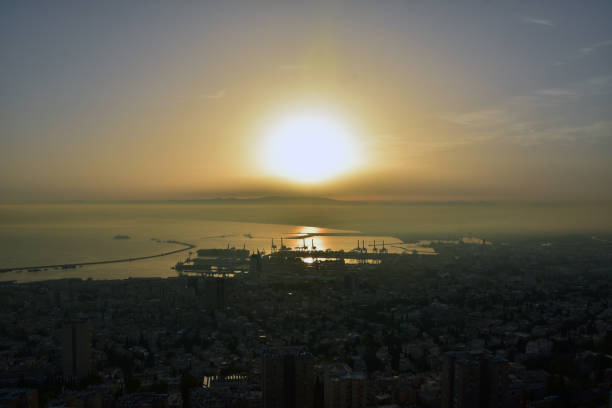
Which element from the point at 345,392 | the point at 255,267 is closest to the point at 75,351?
the point at 345,392

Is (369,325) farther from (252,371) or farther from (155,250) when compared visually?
(155,250)

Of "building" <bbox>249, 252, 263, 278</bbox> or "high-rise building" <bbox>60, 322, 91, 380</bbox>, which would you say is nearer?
"high-rise building" <bbox>60, 322, 91, 380</bbox>

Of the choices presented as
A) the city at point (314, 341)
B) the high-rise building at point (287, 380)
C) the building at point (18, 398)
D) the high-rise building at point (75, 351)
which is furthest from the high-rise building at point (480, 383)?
the high-rise building at point (75, 351)

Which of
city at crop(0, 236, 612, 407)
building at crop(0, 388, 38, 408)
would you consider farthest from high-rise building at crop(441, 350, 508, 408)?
building at crop(0, 388, 38, 408)

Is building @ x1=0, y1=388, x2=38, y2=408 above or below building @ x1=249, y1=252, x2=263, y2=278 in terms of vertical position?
above

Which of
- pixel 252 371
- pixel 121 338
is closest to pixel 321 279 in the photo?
pixel 121 338

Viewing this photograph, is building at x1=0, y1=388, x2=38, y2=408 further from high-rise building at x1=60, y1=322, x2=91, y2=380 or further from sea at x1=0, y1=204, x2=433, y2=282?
sea at x1=0, y1=204, x2=433, y2=282

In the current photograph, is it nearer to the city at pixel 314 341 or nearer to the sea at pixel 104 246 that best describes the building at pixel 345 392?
the city at pixel 314 341
